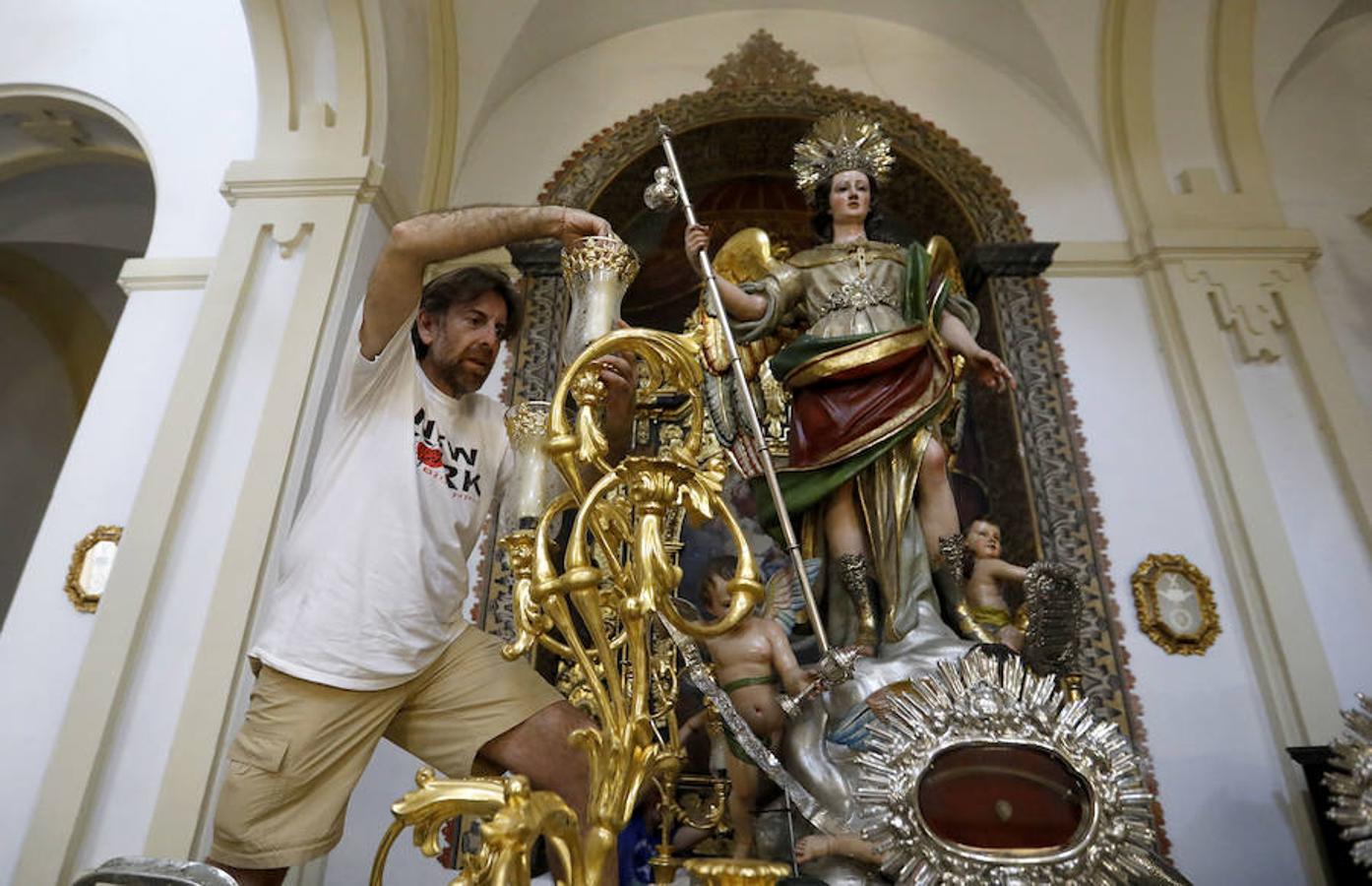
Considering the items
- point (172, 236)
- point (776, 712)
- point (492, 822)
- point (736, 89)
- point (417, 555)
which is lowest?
point (492, 822)

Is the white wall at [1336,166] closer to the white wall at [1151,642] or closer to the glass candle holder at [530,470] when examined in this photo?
the white wall at [1151,642]

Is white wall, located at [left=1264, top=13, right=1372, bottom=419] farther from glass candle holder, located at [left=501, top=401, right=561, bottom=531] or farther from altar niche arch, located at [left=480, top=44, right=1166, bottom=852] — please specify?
glass candle holder, located at [left=501, top=401, right=561, bottom=531]

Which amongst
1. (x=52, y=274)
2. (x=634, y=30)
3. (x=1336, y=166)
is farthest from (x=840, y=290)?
(x=52, y=274)

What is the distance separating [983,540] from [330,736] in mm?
2428

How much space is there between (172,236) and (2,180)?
73.5 inches

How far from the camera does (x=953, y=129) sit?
179 inches

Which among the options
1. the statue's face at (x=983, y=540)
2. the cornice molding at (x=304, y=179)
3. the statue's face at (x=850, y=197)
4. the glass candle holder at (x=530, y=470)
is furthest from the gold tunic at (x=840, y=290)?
the cornice molding at (x=304, y=179)

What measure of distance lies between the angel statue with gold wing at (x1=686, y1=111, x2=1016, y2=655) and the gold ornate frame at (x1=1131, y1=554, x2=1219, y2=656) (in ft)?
3.77

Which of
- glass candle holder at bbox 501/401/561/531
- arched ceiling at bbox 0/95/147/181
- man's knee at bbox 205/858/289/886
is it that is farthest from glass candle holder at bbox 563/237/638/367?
arched ceiling at bbox 0/95/147/181

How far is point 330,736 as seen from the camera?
158 cm

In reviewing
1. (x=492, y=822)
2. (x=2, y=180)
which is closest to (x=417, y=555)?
(x=492, y=822)

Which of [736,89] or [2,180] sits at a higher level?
[736,89]

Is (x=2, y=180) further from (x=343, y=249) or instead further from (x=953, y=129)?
(x=953, y=129)

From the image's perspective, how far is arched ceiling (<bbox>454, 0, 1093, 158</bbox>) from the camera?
4445mm
